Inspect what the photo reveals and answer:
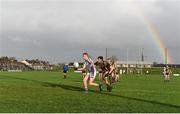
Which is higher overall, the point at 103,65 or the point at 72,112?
the point at 103,65

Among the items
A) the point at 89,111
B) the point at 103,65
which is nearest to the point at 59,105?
the point at 89,111

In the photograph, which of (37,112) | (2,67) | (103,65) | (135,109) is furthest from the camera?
(2,67)

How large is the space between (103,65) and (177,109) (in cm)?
1479

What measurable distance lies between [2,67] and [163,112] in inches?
4724

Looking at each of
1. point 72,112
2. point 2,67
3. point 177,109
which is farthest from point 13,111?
point 2,67

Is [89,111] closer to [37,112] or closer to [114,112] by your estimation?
[114,112]

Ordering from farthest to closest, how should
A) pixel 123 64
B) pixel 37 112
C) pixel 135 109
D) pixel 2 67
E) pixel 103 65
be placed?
pixel 123 64, pixel 2 67, pixel 103 65, pixel 135 109, pixel 37 112

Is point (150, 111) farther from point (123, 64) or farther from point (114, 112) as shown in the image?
point (123, 64)

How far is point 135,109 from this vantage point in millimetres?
14047

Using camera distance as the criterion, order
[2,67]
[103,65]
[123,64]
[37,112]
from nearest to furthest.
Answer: [37,112], [103,65], [2,67], [123,64]

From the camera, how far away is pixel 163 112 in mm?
13297

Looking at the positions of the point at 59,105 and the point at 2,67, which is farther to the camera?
the point at 2,67

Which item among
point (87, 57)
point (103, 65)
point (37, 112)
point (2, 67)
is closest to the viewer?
point (37, 112)

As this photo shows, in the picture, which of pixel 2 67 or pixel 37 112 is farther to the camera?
pixel 2 67
